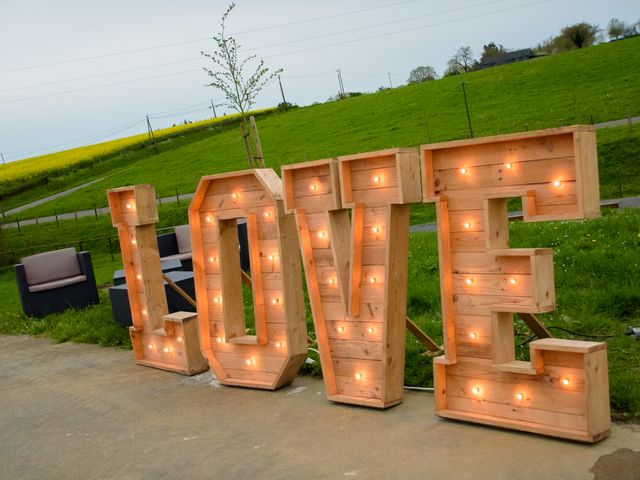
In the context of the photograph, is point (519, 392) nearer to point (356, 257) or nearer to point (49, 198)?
point (356, 257)

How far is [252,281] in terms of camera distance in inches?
259

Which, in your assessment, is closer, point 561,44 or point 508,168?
point 508,168

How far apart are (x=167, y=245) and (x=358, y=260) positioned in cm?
856

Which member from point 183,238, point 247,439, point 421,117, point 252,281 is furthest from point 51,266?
point 421,117

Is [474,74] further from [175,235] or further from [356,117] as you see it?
[175,235]

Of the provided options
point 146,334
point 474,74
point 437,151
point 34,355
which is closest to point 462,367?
point 437,151

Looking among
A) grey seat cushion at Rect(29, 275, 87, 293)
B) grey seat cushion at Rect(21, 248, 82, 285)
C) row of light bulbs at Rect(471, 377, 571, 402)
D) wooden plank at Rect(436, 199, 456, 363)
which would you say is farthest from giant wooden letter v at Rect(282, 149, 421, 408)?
grey seat cushion at Rect(21, 248, 82, 285)

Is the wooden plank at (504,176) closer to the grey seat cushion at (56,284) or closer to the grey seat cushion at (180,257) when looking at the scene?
the grey seat cushion at (56,284)

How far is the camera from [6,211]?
3503cm

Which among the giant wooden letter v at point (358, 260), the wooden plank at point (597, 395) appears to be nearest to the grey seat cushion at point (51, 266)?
the giant wooden letter v at point (358, 260)

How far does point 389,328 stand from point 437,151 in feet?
4.25

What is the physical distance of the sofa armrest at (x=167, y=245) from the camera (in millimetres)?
13477

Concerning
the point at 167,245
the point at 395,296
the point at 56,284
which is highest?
the point at 395,296

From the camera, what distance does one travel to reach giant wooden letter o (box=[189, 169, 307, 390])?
6301mm
